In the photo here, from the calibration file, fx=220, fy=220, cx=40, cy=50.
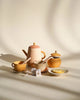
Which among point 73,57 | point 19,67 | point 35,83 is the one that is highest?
point 73,57

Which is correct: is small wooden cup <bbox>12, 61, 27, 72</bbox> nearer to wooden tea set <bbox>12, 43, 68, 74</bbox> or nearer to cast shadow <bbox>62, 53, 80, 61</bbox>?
wooden tea set <bbox>12, 43, 68, 74</bbox>

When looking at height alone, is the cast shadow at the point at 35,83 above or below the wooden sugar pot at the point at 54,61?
below

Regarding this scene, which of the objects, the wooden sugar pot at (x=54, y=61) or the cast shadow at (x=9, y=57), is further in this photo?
the cast shadow at (x=9, y=57)

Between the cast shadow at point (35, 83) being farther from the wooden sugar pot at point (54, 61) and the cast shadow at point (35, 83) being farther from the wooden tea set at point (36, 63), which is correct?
the wooden sugar pot at point (54, 61)

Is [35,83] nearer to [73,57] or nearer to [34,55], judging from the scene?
[34,55]

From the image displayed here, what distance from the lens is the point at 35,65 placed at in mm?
1420

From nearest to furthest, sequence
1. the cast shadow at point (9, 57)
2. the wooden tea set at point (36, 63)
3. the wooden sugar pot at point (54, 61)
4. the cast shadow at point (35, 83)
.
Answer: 1. the cast shadow at point (35, 83)
2. the wooden tea set at point (36, 63)
3. the wooden sugar pot at point (54, 61)
4. the cast shadow at point (9, 57)

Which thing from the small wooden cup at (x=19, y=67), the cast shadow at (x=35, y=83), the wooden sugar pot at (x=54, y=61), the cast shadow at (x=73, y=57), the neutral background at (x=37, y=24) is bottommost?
the cast shadow at (x=35, y=83)

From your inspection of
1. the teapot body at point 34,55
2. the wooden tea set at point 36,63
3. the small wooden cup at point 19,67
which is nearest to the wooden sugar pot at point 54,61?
the wooden tea set at point 36,63

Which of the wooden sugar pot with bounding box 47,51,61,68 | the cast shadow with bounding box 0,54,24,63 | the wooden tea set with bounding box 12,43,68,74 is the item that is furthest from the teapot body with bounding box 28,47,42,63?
the cast shadow with bounding box 0,54,24,63

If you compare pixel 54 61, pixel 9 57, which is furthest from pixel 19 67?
pixel 9 57

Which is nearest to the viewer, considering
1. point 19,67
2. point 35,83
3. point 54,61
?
point 35,83

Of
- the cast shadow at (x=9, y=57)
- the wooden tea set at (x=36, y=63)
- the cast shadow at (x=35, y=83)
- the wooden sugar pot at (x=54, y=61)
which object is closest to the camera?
the cast shadow at (x=35, y=83)

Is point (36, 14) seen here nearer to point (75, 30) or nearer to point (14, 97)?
point (75, 30)
